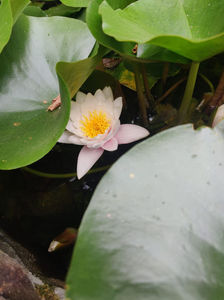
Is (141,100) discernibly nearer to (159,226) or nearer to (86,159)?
(86,159)

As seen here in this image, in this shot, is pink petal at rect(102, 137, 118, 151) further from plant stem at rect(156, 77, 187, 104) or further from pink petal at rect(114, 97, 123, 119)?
plant stem at rect(156, 77, 187, 104)

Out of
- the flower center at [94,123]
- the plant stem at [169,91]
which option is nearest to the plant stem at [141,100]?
the plant stem at [169,91]

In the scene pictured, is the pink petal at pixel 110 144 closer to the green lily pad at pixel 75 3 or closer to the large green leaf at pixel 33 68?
the large green leaf at pixel 33 68

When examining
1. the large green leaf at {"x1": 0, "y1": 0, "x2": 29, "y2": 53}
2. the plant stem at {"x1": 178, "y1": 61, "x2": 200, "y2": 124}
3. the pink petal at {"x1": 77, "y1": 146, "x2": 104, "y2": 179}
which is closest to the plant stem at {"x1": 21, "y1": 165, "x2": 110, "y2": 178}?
the pink petal at {"x1": 77, "y1": 146, "x2": 104, "y2": 179}

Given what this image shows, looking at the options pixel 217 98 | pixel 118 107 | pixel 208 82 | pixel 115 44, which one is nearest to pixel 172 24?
pixel 115 44

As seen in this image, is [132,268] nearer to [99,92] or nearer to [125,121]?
[99,92]

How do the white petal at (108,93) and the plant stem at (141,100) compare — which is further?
the plant stem at (141,100)
